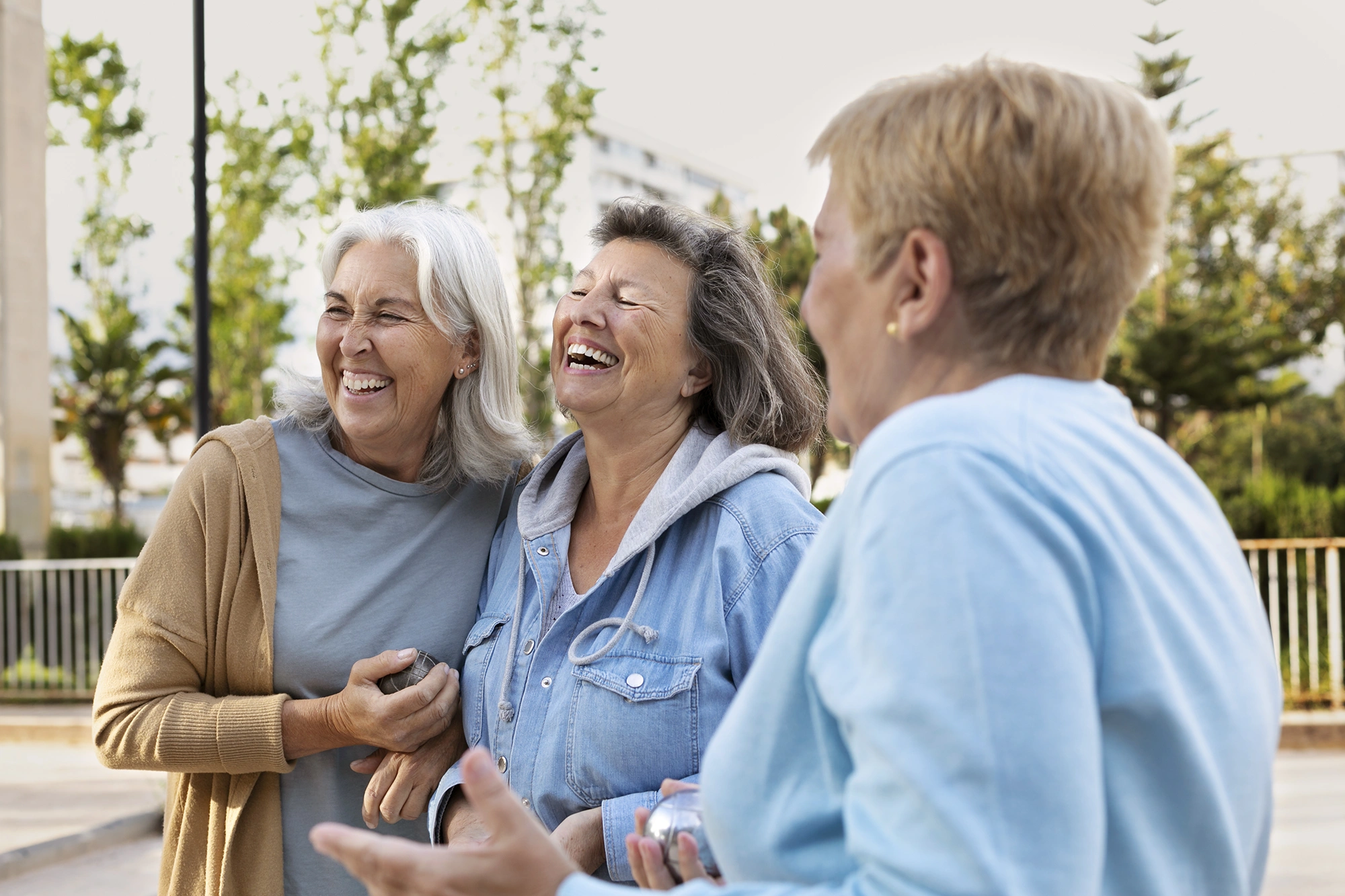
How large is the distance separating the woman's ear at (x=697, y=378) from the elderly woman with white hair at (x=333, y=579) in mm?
441

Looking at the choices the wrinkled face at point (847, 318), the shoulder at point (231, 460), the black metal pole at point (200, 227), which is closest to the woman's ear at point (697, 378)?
the shoulder at point (231, 460)

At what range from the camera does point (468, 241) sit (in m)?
2.46

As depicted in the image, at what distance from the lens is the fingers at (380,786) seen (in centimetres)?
214

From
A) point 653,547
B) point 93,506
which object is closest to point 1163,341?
point 93,506

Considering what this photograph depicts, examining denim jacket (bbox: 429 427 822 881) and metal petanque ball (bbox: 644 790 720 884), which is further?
denim jacket (bbox: 429 427 822 881)

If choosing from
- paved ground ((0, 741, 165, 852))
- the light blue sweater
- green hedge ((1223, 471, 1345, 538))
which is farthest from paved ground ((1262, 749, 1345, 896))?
paved ground ((0, 741, 165, 852))

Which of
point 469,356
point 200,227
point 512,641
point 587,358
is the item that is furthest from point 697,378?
point 200,227

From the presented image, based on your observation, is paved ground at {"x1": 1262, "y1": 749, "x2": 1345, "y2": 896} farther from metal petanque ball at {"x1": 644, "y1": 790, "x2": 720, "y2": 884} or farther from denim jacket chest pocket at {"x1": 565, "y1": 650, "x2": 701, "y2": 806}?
metal petanque ball at {"x1": 644, "y1": 790, "x2": 720, "y2": 884}

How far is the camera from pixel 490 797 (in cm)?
100

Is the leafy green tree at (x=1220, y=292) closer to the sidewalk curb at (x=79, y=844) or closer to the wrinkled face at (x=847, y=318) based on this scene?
the sidewalk curb at (x=79, y=844)

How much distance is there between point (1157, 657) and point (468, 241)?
6.15ft

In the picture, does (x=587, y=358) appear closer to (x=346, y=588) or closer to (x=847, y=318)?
(x=346, y=588)

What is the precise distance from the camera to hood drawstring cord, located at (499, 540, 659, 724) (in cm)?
193

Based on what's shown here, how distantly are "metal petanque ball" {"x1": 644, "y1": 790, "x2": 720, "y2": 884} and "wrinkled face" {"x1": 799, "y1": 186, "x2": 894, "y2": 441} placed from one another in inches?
20.7
